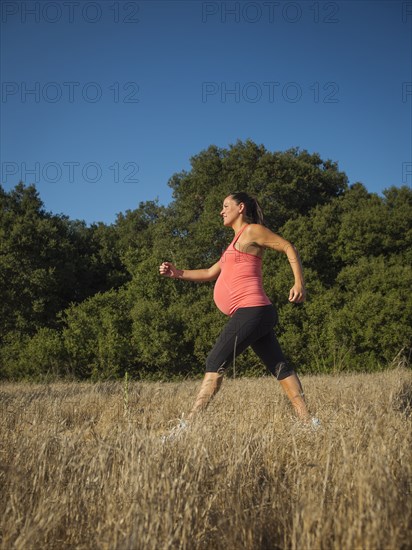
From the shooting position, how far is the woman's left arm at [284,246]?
3820 mm

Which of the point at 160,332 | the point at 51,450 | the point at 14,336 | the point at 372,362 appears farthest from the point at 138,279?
the point at 51,450

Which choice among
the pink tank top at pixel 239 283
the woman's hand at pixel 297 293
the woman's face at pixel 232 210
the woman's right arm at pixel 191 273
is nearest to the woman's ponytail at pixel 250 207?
the woman's face at pixel 232 210

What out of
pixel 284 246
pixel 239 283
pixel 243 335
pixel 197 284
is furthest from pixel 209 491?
pixel 197 284

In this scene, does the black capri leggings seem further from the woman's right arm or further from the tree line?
the tree line

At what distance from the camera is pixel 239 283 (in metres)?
3.98

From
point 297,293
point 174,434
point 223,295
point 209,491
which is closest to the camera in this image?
point 209,491

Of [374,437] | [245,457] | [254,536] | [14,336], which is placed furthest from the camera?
[14,336]

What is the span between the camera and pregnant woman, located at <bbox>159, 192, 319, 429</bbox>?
12.6 feet

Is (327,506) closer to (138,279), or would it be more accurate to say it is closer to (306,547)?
(306,547)

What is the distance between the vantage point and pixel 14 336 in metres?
22.9

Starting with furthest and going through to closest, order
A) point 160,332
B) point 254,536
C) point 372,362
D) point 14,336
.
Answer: point 14,336, point 160,332, point 372,362, point 254,536

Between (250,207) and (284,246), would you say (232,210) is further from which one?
(284,246)

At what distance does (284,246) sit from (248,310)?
57 cm

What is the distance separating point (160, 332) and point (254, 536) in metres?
19.5
